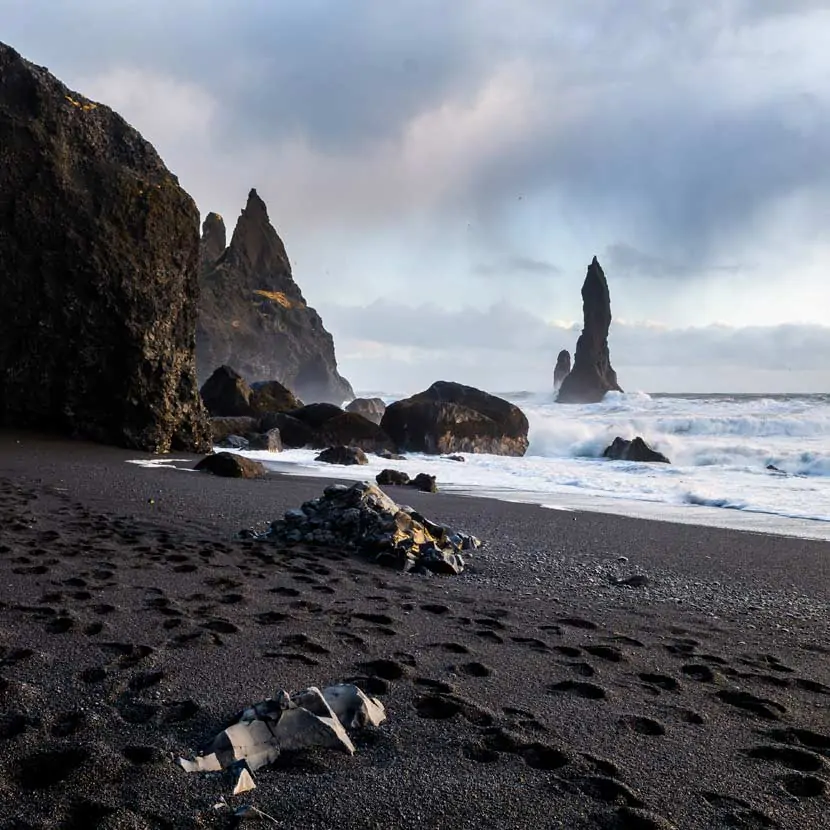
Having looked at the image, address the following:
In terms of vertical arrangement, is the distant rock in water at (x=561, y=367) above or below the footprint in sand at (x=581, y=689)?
above

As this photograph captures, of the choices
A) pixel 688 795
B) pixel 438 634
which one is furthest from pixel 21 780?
pixel 438 634

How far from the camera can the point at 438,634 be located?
3391 mm

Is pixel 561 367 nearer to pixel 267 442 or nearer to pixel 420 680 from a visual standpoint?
pixel 267 442

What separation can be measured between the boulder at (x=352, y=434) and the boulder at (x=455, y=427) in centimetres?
76

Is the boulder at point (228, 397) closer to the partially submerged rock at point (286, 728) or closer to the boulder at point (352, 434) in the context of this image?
the boulder at point (352, 434)

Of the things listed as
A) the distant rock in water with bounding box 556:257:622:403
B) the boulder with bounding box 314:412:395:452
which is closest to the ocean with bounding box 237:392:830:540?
the boulder with bounding box 314:412:395:452

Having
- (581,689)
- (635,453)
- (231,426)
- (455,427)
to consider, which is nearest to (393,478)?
(581,689)

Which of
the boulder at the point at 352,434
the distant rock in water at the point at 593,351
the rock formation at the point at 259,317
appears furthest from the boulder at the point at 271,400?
the distant rock in water at the point at 593,351

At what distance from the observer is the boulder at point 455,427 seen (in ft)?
64.7

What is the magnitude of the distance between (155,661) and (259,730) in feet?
2.66

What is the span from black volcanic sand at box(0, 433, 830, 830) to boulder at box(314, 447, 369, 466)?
9300mm

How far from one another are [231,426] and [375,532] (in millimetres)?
14610

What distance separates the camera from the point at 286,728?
206 cm

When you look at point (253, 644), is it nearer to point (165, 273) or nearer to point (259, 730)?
point (259, 730)
